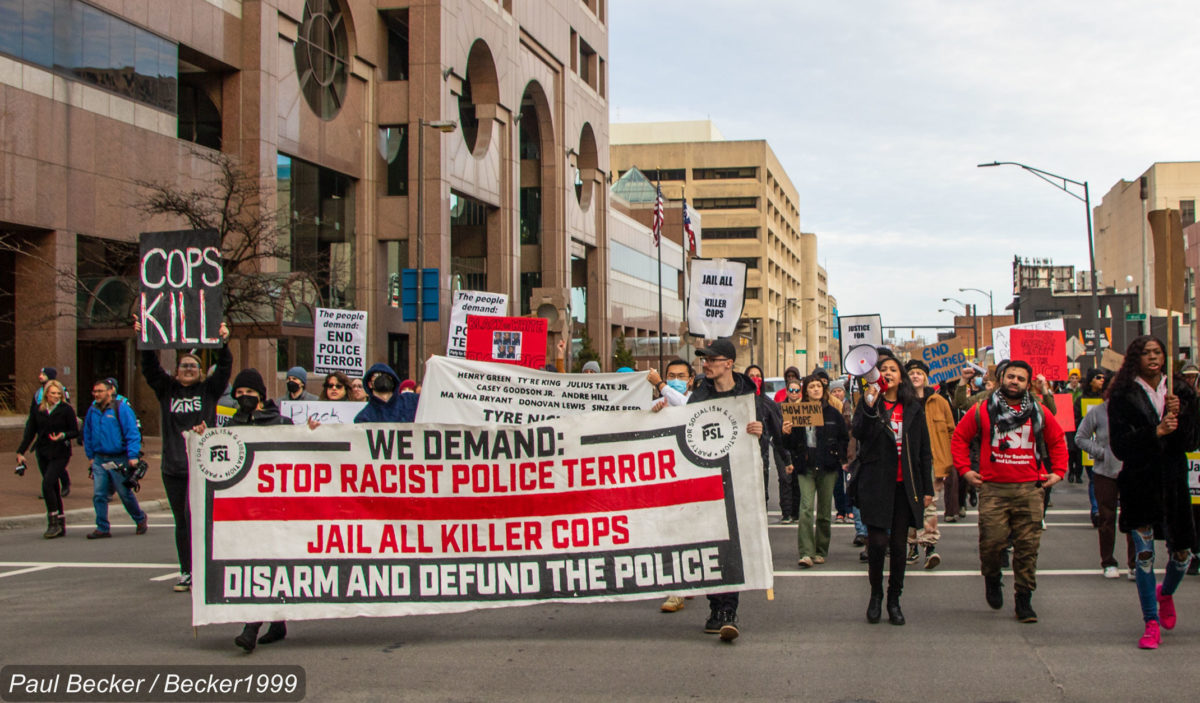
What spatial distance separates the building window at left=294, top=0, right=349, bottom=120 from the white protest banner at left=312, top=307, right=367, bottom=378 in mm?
17164

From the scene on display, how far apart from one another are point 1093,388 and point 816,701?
12.2 metres

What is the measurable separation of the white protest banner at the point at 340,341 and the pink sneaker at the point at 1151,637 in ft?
49.5

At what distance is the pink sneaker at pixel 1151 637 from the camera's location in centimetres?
687

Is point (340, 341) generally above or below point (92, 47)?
below

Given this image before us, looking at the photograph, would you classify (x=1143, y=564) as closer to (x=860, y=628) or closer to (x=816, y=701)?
(x=860, y=628)

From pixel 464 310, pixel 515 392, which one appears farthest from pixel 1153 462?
pixel 464 310

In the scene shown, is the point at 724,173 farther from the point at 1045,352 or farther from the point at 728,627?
the point at 728,627

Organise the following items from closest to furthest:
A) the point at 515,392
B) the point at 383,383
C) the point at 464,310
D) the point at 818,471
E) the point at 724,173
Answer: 1. the point at 383,383
2. the point at 818,471
3. the point at 515,392
4. the point at 464,310
5. the point at 724,173

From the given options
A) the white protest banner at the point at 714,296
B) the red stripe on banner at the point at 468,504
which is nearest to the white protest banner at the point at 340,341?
the white protest banner at the point at 714,296

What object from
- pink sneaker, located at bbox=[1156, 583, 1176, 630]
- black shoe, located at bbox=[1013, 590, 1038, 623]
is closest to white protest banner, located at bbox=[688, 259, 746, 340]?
black shoe, located at bbox=[1013, 590, 1038, 623]

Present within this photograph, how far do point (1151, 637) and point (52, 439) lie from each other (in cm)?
1190

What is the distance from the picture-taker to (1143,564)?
703cm

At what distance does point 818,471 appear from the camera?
11.0 m

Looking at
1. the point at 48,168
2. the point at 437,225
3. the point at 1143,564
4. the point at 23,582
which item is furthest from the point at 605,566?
the point at 437,225
